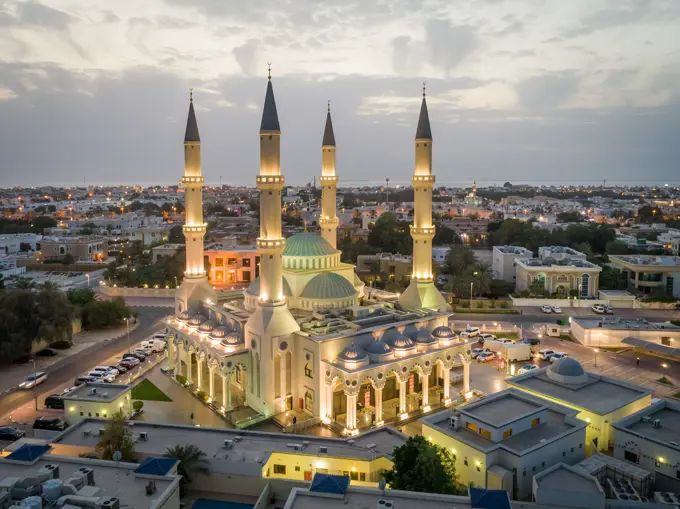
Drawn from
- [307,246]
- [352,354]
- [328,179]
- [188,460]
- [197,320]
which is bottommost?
[188,460]

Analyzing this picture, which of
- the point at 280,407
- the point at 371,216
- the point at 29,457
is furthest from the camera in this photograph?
the point at 371,216

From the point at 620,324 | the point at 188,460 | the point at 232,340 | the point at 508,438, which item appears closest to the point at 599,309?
the point at 620,324

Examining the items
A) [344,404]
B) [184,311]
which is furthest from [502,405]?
[184,311]

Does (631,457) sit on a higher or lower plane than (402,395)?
lower

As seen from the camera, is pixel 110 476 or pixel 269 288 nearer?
pixel 110 476

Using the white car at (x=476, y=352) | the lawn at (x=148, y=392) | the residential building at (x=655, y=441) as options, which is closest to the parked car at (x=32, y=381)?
the lawn at (x=148, y=392)

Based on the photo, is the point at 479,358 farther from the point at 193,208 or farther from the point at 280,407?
the point at 193,208

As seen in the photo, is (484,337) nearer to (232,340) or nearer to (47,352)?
(232,340)

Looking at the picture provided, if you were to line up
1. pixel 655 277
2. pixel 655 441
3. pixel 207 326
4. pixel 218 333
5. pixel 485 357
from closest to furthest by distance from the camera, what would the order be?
pixel 655 441
pixel 218 333
pixel 207 326
pixel 485 357
pixel 655 277

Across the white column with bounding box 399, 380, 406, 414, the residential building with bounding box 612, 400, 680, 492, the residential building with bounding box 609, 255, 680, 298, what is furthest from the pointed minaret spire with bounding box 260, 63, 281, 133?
the residential building with bounding box 609, 255, 680, 298
